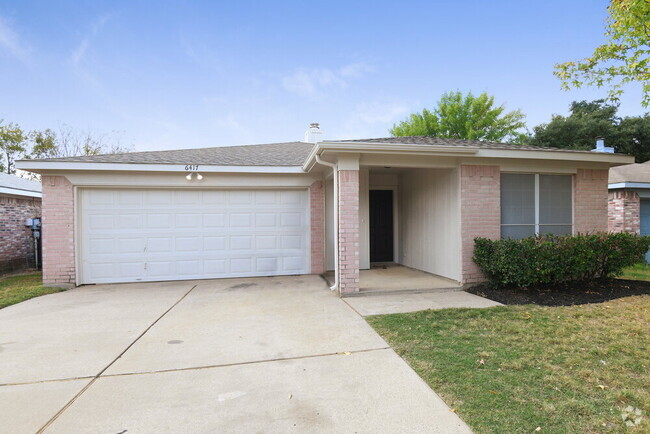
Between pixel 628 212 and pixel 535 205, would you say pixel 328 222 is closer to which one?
pixel 535 205

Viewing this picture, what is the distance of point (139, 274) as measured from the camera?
24.2 feet

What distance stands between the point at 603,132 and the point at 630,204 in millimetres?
17188

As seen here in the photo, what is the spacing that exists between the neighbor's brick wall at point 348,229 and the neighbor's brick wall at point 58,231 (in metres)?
5.90

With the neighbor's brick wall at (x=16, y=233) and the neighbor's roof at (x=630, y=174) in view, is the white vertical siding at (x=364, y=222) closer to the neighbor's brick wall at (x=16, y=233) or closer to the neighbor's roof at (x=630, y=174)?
the neighbor's roof at (x=630, y=174)

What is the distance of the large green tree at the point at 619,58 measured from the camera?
4887mm

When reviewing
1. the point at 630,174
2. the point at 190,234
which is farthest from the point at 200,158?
the point at 630,174

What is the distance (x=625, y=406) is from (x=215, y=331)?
4.06 m

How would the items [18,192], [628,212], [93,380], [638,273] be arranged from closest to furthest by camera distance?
[93,380] < [638,273] < [18,192] < [628,212]

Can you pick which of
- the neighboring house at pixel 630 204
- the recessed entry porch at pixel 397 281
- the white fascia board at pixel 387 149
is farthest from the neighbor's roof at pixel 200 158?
the neighboring house at pixel 630 204

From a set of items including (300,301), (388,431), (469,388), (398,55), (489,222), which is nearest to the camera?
(388,431)

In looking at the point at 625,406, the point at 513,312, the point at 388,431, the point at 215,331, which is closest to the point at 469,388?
the point at 388,431

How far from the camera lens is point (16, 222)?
9570 millimetres

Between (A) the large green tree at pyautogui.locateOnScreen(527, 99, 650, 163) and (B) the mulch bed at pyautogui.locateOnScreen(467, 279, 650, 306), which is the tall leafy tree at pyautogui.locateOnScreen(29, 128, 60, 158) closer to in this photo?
(B) the mulch bed at pyautogui.locateOnScreen(467, 279, 650, 306)

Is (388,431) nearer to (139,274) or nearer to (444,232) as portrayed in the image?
(444,232)
